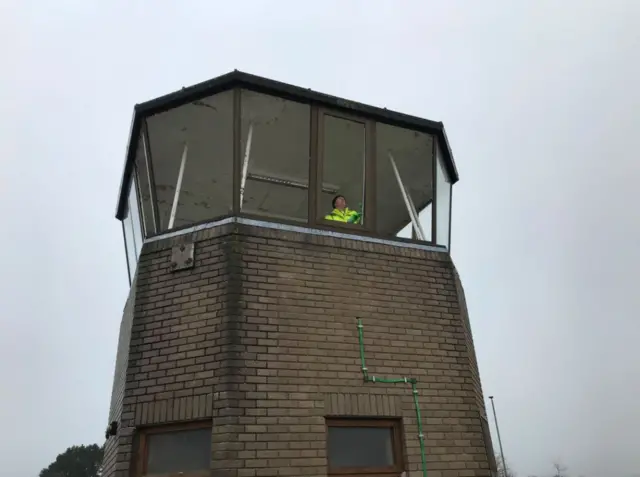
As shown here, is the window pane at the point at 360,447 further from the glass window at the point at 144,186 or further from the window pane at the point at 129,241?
the window pane at the point at 129,241

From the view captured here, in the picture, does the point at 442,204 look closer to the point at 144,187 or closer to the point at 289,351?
the point at 289,351

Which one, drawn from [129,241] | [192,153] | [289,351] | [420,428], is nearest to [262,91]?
[192,153]

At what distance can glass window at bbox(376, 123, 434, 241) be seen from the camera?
23.2 ft

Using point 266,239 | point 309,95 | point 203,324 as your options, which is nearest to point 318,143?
point 309,95

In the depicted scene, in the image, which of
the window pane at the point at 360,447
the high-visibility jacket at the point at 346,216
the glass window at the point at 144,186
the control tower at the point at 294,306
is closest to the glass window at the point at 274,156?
the control tower at the point at 294,306

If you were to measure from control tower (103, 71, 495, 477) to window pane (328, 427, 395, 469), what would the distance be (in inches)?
0.5

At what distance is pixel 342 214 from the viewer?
652 cm

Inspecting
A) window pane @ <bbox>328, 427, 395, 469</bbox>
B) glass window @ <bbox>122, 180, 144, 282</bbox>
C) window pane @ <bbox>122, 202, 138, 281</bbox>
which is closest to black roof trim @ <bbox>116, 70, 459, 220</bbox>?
glass window @ <bbox>122, 180, 144, 282</bbox>

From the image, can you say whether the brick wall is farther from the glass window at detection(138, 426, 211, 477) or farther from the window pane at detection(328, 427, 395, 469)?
the window pane at detection(328, 427, 395, 469)

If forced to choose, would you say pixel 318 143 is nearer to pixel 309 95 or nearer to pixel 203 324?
pixel 309 95

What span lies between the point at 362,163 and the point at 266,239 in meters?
1.79

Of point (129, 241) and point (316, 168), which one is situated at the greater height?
point (129, 241)

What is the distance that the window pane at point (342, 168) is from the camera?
6543 mm

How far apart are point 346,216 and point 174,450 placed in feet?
10.1
